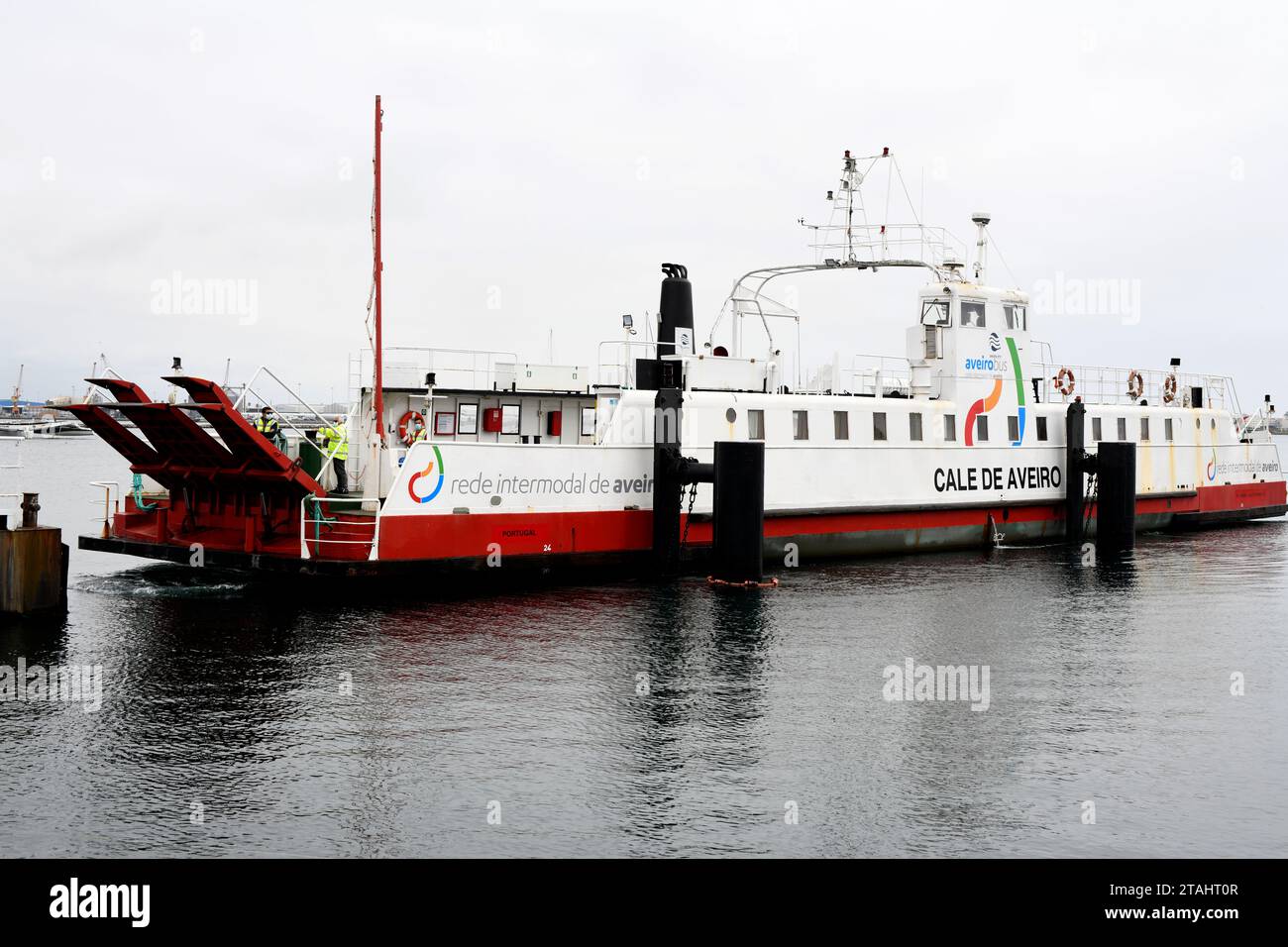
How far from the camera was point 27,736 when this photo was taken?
1162 centimetres

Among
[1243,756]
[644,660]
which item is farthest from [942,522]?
[1243,756]

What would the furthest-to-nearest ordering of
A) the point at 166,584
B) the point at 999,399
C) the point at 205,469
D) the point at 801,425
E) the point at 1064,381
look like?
the point at 1064,381 < the point at 999,399 < the point at 801,425 < the point at 166,584 < the point at 205,469

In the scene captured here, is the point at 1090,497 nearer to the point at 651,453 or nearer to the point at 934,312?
the point at 934,312

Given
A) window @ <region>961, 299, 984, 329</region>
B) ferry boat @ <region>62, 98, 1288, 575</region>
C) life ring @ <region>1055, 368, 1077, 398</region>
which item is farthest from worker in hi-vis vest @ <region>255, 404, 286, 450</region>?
life ring @ <region>1055, 368, 1077, 398</region>

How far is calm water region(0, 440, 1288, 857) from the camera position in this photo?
946 cm

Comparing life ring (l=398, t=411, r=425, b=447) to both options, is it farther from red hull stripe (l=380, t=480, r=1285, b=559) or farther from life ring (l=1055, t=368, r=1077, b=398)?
life ring (l=1055, t=368, r=1077, b=398)

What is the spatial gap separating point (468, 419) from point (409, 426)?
5.08ft

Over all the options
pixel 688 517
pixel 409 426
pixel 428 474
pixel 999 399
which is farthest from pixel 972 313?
pixel 428 474

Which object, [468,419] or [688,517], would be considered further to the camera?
[468,419]

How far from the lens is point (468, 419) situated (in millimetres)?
23250
